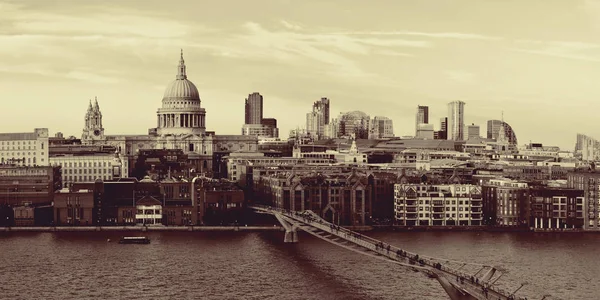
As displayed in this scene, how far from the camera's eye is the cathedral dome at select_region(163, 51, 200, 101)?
116m

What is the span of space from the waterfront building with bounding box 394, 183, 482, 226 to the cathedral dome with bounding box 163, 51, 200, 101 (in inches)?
2093

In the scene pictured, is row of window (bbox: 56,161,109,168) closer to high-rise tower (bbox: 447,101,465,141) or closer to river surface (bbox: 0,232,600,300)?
river surface (bbox: 0,232,600,300)

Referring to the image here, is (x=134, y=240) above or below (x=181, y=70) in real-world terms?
below

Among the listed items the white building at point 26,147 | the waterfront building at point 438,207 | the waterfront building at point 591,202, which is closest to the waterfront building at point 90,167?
the white building at point 26,147

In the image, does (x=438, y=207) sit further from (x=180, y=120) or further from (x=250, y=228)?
(x=180, y=120)

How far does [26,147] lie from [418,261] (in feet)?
176

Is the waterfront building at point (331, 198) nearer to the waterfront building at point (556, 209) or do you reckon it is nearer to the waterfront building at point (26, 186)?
the waterfront building at point (556, 209)

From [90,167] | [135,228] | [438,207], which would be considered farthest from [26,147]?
[438,207]

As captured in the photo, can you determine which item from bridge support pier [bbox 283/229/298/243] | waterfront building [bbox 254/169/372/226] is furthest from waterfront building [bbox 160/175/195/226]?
bridge support pier [bbox 283/229/298/243]

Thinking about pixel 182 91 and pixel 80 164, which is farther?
pixel 182 91

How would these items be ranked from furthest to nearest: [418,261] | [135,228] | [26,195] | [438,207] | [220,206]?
[26,195] < [220,206] < [438,207] < [135,228] < [418,261]

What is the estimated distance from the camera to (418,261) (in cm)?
4319

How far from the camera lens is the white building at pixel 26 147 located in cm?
8847

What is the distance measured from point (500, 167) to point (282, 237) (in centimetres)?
3254
